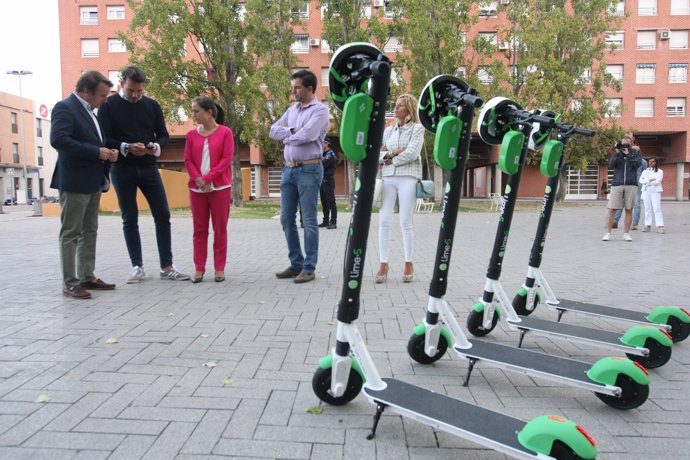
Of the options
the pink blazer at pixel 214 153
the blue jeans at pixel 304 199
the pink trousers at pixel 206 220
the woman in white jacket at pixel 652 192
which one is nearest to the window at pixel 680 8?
the woman in white jacket at pixel 652 192

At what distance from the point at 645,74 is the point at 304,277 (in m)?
44.6

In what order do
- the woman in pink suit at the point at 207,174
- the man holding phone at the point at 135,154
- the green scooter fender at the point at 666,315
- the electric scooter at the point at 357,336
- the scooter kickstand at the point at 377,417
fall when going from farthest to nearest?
the woman in pink suit at the point at 207,174
the man holding phone at the point at 135,154
the green scooter fender at the point at 666,315
the scooter kickstand at the point at 377,417
the electric scooter at the point at 357,336

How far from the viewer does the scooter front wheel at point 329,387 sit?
2615 mm

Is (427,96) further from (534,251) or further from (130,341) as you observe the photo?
(130,341)

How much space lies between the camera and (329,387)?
104 inches

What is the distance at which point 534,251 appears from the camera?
14.3 ft

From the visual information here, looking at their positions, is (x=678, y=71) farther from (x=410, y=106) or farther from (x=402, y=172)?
(x=402, y=172)

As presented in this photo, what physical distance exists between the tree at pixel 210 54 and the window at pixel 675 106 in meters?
33.5

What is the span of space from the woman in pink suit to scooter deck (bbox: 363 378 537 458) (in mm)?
3885

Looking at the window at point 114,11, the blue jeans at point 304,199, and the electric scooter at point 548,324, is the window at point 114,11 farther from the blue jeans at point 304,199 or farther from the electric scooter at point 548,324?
the electric scooter at point 548,324

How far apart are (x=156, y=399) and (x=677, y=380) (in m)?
3.20

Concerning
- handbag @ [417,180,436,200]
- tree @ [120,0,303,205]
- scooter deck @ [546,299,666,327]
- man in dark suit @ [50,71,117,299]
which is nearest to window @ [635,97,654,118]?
tree @ [120,0,303,205]

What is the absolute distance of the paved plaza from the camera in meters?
2.28

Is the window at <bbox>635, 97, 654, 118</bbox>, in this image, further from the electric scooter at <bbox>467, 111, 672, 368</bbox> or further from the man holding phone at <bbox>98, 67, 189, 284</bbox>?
the man holding phone at <bbox>98, 67, 189, 284</bbox>
